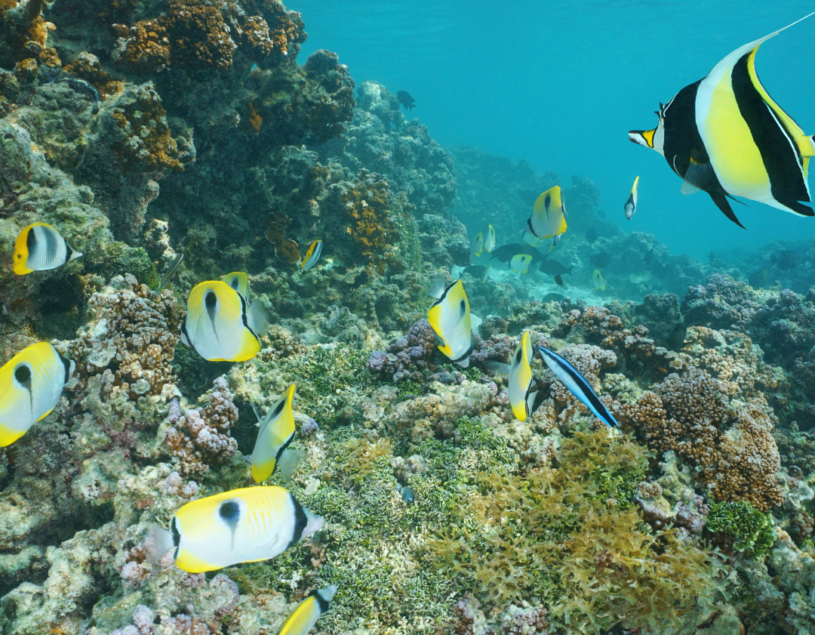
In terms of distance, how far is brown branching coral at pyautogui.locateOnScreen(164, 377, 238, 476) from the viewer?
163 inches

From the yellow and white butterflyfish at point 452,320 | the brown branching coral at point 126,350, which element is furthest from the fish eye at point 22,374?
the yellow and white butterflyfish at point 452,320

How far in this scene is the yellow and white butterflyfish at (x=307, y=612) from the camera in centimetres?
204

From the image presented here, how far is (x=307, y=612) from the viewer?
210 cm

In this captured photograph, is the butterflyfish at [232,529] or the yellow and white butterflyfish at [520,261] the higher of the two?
the yellow and white butterflyfish at [520,261]

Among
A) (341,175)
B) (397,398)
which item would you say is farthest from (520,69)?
(397,398)

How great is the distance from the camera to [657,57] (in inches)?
2051

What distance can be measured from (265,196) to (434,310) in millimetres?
7724

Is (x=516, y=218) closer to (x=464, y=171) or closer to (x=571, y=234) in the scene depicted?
(x=571, y=234)

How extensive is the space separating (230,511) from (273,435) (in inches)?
22.4

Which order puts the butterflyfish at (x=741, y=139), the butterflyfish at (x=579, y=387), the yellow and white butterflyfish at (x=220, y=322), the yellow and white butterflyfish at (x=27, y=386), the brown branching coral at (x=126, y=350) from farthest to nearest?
the brown branching coral at (x=126, y=350) < the yellow and white butterflyfish at (x=27, y=386) < the yellow and white butterflyfish at (x=220, y=322) < the butterflyfish at (x=579, y=387) < the butterflyfish at (x=741, y=139)

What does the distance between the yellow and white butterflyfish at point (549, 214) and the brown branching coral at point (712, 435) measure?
217 cm

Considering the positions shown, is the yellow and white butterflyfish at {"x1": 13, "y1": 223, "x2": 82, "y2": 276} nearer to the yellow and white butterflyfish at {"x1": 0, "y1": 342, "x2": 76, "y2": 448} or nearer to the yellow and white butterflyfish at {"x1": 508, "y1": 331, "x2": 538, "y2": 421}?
the yellow and white butterflyfish at {"x1": 0, "y1": 342, "x2": 76, "y2": 448}

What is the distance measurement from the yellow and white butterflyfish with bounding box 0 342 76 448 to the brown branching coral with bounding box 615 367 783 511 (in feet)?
16.3

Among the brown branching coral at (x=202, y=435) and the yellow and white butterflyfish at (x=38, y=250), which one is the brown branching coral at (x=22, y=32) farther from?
the brown branching coral at (x=202, y=435)
